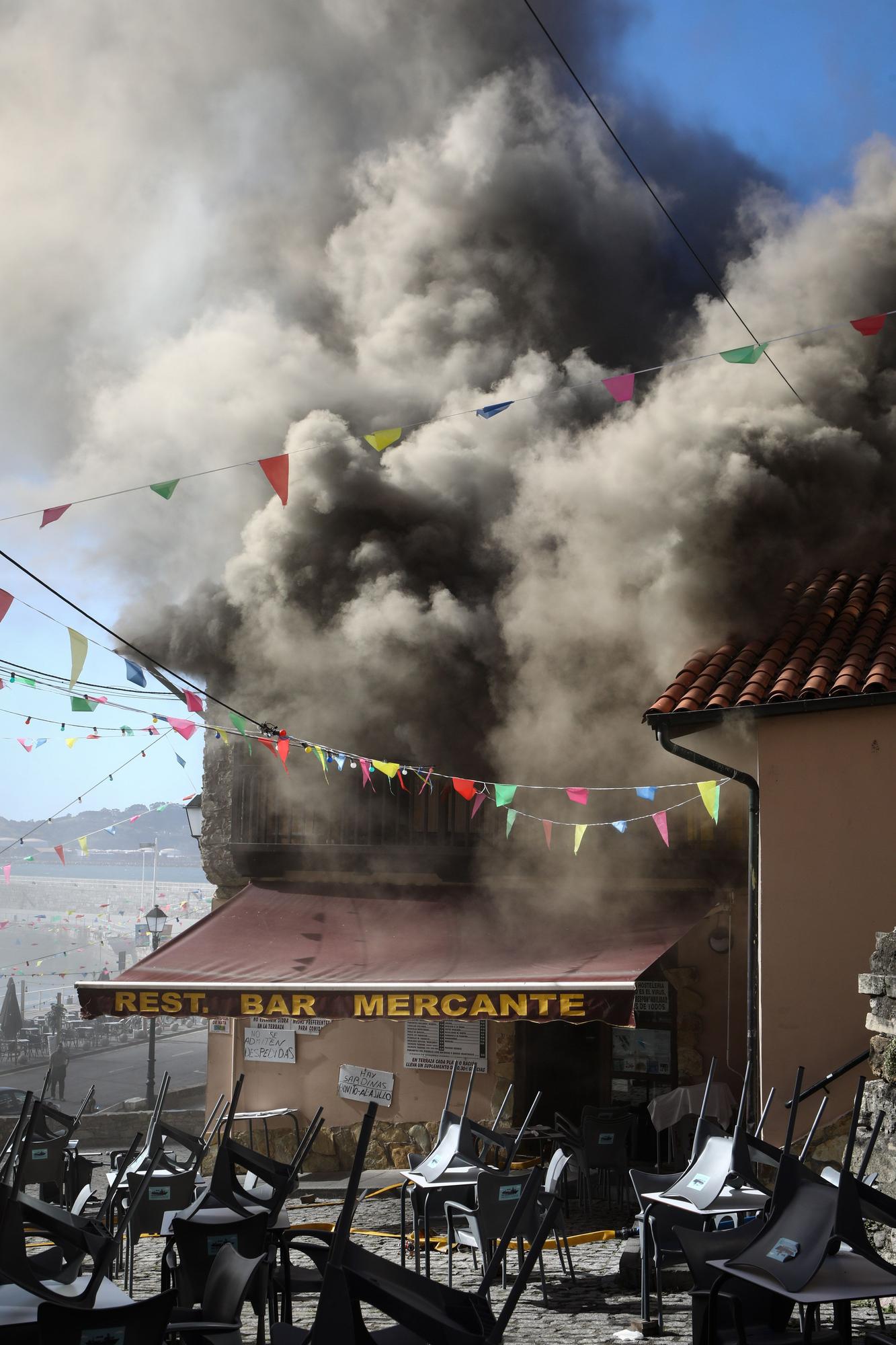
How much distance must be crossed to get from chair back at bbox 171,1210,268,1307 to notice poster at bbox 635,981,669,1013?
8.04m

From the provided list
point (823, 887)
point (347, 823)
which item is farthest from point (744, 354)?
point (347, 823)

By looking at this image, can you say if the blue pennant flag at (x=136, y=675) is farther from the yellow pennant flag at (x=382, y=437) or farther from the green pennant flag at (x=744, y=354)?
the green pennant flag at (x=744, y=354)

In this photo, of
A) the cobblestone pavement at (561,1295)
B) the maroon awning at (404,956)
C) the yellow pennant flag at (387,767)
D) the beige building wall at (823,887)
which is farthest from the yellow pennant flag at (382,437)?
the cobblestone pavement at (561,1295)

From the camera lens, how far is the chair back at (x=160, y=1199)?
702cm

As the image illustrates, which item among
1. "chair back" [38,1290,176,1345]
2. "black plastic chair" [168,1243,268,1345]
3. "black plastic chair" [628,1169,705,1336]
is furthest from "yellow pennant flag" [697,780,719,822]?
"chair back" [38,1290,176,1345]

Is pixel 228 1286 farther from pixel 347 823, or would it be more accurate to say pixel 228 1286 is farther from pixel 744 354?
pixel 347 823

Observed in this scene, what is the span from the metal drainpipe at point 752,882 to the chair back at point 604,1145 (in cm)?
115

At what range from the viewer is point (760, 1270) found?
4016 mm

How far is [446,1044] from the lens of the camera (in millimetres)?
12758

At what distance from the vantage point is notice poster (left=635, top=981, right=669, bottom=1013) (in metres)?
12.6

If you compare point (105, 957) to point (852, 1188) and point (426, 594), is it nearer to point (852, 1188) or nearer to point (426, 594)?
point (426, 594)

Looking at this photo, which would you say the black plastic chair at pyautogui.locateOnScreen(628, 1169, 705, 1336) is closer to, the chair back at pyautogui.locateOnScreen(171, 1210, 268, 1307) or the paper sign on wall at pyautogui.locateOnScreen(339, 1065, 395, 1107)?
the chair back at pyautogui.locateOnScreen(171, 1210, 268, 1307)

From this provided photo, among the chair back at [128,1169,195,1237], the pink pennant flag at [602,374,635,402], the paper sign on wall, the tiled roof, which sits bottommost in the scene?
the paper sign on wall

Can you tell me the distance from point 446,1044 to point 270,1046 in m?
2.19
